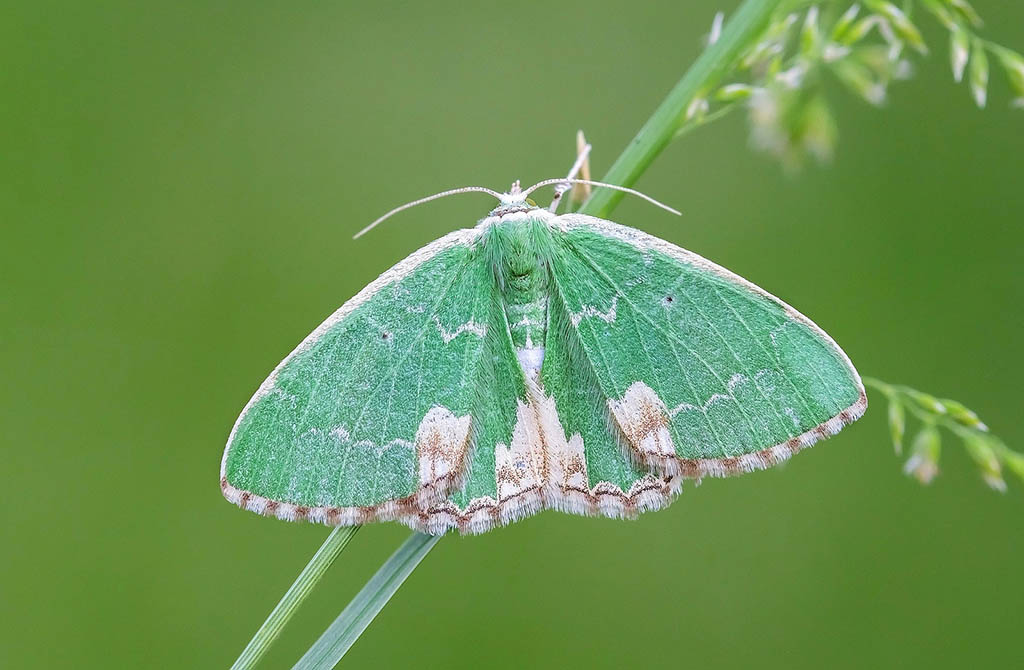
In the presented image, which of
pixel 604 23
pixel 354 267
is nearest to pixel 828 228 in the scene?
pixel 604 23

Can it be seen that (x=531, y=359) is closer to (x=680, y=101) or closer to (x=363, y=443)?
(x=363, y=443)

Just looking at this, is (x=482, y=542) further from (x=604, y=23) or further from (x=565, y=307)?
(x=604, y=23)

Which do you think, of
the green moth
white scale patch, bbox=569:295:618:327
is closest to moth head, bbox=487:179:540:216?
the green moth

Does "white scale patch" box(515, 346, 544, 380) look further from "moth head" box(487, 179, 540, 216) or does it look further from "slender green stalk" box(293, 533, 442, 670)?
"slender green stalk" box(293, 533, 442, 670)

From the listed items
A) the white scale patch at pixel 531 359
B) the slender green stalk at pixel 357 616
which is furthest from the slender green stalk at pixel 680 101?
the slender green stalk at pixel 357 616

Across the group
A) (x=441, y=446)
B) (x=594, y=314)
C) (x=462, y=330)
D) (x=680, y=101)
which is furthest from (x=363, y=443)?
(x=680, y=101)

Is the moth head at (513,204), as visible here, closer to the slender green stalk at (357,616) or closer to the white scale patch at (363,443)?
the white scale patch at (363,443)

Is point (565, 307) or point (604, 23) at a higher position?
point (604, 23)
